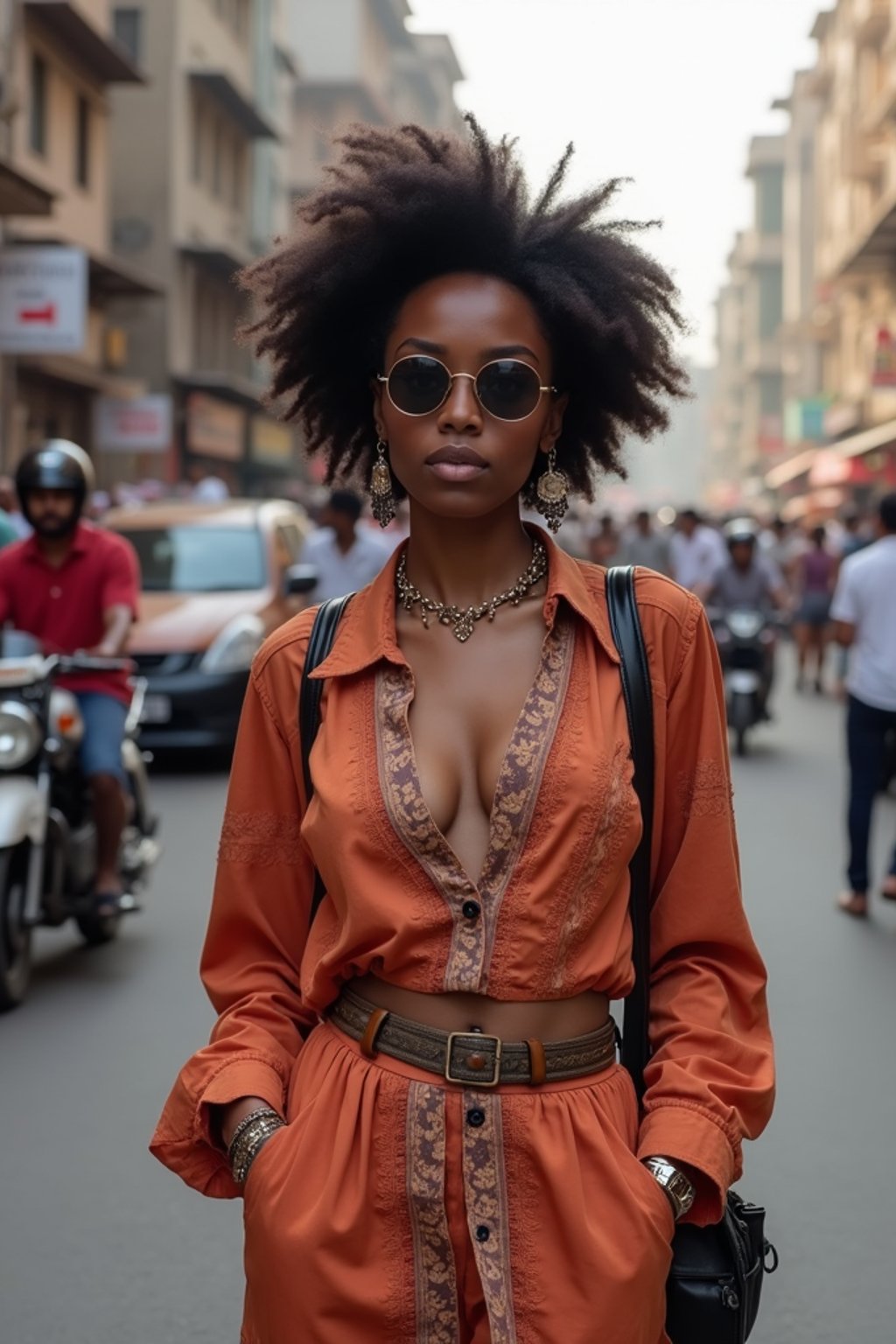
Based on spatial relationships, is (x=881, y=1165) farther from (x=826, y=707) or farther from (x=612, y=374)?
(x=826, y=707)

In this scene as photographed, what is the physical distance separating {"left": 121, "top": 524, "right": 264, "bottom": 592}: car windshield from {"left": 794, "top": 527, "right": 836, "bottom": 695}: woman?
363 inches

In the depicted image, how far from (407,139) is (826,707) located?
64.9 feet

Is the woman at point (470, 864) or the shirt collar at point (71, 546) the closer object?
the woman at point (470, 864)

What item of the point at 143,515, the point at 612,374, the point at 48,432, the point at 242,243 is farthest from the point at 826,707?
the point at 242,243

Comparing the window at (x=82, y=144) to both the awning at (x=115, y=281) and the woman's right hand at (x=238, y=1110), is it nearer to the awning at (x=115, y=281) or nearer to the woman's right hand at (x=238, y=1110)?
the awning at (x=115, y=281)

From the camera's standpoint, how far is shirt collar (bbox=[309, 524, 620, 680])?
2.60 metres

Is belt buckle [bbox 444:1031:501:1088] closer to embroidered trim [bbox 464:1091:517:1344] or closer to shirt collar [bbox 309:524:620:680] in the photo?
embroidered trim [bbox 464:1091:517:1344]

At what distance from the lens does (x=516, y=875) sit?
95.3 inches

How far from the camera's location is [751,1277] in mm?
2488

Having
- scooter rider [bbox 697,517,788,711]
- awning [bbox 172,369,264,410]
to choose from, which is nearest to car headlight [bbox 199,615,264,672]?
scooter rider [bbox 697,517,788,711]

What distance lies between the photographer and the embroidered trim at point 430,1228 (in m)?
2.38

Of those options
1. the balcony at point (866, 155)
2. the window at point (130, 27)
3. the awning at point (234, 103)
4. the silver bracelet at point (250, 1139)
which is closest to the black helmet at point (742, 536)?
the silver bracelet at point (250, 1139)

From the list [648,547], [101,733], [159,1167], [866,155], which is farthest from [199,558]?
[866,155]

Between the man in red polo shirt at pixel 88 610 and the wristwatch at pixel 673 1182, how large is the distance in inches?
229
